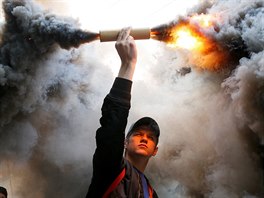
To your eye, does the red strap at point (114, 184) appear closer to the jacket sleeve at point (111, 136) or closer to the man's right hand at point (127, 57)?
the jacket sleeve at point (111, 136)

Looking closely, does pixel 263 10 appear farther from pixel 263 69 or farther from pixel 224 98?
pixel 224 98

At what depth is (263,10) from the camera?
4895mm

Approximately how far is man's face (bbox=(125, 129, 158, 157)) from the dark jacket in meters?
1.20

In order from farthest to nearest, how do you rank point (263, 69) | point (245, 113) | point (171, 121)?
1. point (171, 121)
2. point (245, 113)
3. point (263, 69)

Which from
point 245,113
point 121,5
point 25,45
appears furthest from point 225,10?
point 25,45

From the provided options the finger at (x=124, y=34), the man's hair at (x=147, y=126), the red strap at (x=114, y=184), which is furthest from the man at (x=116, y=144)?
the man's hair at (x=147, y=126)

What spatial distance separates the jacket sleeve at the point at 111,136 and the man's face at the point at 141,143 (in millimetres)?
1251

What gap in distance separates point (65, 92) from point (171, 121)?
359 centimetres

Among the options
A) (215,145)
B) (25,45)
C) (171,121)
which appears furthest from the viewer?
(171,121)

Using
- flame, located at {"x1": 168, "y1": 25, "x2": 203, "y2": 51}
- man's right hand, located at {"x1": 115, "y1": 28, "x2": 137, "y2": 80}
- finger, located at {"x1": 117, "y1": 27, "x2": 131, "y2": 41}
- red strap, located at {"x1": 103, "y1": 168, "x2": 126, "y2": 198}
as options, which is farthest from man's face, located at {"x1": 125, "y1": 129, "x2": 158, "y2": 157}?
flame, located at {"x1": 168, "y1": 25, "x2": 203, "y2": 51}

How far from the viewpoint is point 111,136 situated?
316cm

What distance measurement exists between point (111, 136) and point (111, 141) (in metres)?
0.05

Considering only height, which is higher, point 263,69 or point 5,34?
point 5,34

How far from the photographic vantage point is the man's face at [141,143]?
14.9ft
